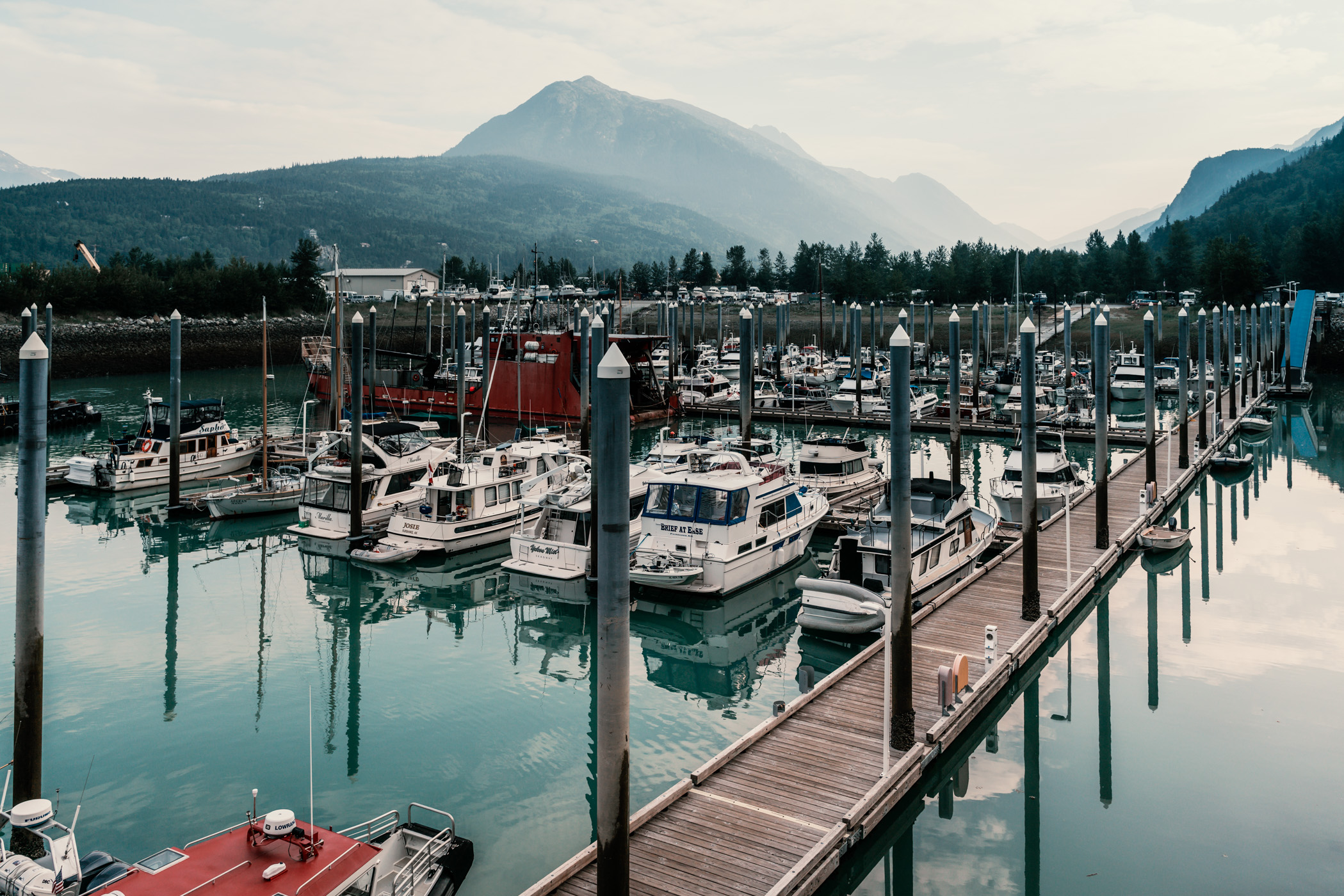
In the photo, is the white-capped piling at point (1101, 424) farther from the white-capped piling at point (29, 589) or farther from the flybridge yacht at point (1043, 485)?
the white-capped piling at point (29, 589)

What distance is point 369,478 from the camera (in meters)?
28.4

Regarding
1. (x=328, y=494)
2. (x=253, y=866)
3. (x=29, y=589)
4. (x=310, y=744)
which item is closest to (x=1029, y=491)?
(x=310, y=744)

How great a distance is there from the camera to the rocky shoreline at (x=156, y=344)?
7544cm


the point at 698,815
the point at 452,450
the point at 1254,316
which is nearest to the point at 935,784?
the point at 698,815

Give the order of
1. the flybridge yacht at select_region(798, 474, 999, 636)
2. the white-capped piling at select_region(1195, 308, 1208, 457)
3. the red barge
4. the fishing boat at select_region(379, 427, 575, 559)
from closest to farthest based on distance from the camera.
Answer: the flybridge yacht at select_region(798, 474, 999, 636)
the fishing boat at select_region(379, 427, 575, 559)
the white-capped piling at select_region(1195, 308, 1208, 457)
the red barge

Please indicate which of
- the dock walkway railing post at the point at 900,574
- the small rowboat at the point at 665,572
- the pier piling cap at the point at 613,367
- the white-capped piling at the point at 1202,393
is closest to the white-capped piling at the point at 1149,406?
the white-capped piling at the point at 1202,393

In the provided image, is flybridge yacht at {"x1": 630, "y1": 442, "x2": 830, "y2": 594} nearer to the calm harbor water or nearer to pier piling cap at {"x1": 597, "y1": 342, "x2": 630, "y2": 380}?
the calm harbor water

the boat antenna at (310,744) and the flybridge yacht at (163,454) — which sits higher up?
the flybridge yacht at (163,454)

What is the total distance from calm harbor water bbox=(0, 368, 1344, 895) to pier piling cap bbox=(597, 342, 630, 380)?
6517mm

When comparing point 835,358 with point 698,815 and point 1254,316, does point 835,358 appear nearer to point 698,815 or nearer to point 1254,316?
point 1254,316

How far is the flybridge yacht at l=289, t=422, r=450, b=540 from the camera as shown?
27.1m

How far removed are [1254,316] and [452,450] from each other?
166 feet

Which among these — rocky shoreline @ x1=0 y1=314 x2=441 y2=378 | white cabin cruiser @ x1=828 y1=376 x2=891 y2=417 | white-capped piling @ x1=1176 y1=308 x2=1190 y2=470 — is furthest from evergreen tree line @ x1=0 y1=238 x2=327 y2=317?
white-capped piling @ x1=1176 y1=308 x2=1190 y2=470

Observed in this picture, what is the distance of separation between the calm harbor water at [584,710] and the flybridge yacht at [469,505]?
69 cm
